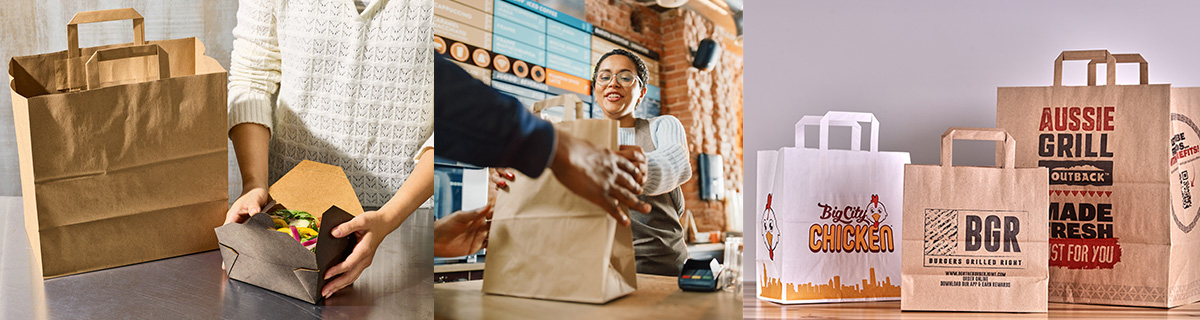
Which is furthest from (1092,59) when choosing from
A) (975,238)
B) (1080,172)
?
(975,238)

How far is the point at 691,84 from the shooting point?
0.59m

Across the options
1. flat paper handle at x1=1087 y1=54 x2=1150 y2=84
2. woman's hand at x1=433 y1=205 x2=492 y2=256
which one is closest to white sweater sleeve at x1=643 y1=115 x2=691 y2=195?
woman's hand at x1=433 y1=205 x2=492 y2=256

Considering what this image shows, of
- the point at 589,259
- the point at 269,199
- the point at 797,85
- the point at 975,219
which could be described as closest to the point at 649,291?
the point at 589,259

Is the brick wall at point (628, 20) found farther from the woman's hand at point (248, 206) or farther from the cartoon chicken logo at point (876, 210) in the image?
the cartoon chicken logo at point (876, 210)

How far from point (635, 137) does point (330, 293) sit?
40 cm

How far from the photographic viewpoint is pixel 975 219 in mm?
1151

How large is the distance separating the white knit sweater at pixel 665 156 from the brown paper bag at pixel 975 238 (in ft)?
2.45

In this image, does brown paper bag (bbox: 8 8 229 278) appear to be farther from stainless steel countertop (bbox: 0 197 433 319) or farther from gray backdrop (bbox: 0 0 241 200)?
gray backdrop (bbox: 0 0 241 200)

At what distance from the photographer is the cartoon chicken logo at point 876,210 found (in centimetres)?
125

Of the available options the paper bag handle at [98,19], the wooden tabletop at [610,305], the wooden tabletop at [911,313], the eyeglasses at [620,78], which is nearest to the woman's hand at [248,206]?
the paper bag handle at [98,19]

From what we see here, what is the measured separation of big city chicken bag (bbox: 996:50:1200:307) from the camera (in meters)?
1.18

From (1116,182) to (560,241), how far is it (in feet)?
3.90

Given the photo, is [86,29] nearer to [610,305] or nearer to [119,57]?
[119,57]

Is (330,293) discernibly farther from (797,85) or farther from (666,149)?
(797,85)
